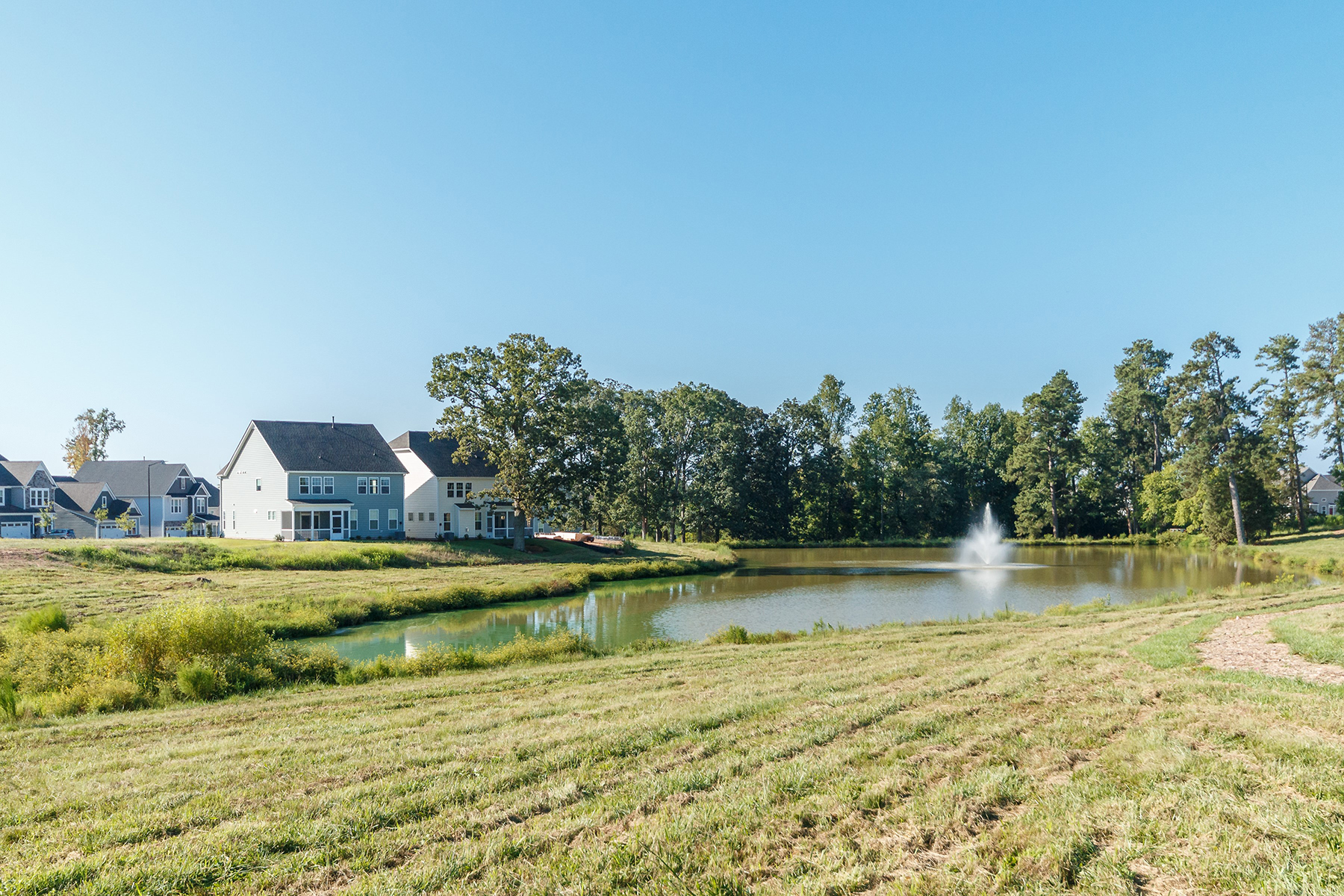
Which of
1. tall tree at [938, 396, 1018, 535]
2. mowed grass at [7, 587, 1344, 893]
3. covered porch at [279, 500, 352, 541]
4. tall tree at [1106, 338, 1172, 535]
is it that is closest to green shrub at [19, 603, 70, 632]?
mowed grass at [7, 587, 1344, 893]

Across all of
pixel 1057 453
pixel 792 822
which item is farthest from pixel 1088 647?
pixel 1057 453

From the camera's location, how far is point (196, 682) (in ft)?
38.5

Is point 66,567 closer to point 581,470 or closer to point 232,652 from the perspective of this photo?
point 232,652

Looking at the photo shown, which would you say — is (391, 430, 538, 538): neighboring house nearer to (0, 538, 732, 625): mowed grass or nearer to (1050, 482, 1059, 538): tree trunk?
(0, 538, 732, 625): mowed grass

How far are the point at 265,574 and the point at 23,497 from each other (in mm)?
39488

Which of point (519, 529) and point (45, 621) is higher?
point (519, 529)

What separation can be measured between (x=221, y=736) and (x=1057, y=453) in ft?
218

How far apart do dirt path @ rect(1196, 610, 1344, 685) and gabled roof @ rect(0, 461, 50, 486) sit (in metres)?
71.3

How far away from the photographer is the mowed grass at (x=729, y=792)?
4.12 meters

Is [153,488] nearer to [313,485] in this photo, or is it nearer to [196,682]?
[313,485]

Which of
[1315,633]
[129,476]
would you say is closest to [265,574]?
[1315,633]

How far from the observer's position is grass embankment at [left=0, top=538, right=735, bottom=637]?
73.3 feet

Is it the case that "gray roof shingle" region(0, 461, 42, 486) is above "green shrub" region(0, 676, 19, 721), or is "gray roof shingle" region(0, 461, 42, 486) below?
above

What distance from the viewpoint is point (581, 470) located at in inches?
1763
